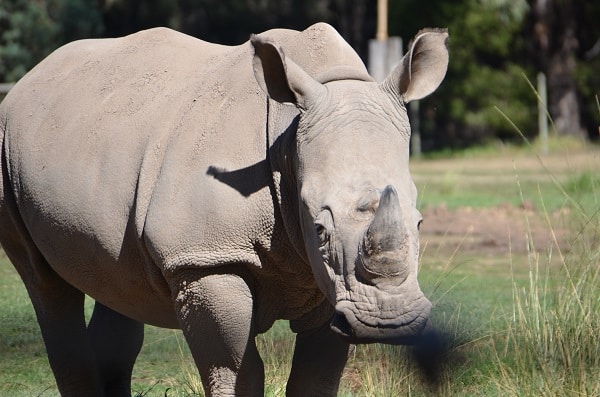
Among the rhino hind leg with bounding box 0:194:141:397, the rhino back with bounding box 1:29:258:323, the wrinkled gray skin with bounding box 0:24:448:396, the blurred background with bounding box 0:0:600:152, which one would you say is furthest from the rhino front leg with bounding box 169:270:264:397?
the blurred background with bounding box 0:0:600:152

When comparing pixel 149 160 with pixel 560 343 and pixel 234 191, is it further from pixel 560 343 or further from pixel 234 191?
pixel 560 343

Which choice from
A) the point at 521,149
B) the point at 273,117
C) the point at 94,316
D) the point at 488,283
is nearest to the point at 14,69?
the point at 521,149

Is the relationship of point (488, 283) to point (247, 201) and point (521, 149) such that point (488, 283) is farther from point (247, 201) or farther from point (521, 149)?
point (521, 149)

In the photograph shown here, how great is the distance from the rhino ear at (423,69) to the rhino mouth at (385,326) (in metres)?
0.92

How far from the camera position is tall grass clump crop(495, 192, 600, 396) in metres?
5.42

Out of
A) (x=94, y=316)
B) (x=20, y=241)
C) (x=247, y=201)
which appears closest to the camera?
(x=247, y=201)

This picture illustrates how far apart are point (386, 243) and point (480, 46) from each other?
2722 centimetres

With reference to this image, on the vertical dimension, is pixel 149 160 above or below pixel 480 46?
above

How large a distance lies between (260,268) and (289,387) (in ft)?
2.35

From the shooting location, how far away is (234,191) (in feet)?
14.5

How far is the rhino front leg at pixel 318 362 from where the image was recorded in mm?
4855

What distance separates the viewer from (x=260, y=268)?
4.48m

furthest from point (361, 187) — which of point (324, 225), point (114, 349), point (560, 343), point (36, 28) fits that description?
point (36, 28)

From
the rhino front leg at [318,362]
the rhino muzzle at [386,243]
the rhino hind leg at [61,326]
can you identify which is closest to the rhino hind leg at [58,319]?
the rhino hind leg at [61,326]
